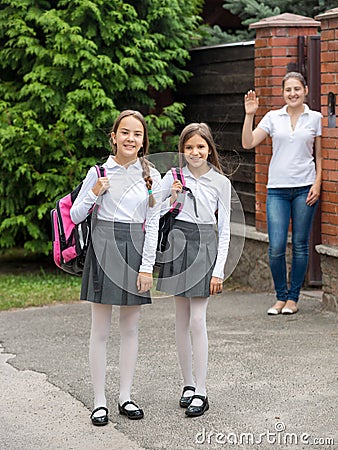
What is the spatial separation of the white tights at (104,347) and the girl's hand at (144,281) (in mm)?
150

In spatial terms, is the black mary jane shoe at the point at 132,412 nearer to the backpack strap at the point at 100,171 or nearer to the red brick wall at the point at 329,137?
the backpack strap at the point at 100,171

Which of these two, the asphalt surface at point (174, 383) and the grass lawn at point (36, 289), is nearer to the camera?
the asphalt surface at point (174, 383)

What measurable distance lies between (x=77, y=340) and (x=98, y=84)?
134 inches

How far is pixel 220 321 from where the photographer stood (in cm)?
778

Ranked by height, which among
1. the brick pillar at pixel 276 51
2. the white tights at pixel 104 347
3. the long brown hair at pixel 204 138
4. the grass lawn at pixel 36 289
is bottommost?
the grass lawn at pixel 36 289

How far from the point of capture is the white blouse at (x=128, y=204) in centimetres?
512

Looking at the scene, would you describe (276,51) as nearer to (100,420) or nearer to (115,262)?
(115,262)

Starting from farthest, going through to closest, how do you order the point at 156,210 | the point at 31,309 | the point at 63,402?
1. the point at 31,309
2. the point at 63,402
3. the point at 156,210

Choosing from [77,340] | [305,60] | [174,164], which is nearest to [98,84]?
[305,60]

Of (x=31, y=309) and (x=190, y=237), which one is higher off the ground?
(x=190, y=237)

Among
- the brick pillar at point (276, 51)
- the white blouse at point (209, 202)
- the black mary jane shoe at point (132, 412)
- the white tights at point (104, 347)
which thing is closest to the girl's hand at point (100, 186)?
the white blouse at point (209, 202)

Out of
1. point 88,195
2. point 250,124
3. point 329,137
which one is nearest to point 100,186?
point 88,195

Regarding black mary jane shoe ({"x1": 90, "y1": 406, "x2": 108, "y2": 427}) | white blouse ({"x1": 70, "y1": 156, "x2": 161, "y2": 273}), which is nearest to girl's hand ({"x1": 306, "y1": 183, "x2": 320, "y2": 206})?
white blouse ({"x1": 70, "y1": 156, "x2": 161, "y2": 273})

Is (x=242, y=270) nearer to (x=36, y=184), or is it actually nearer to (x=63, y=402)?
(x=36, y=184)
